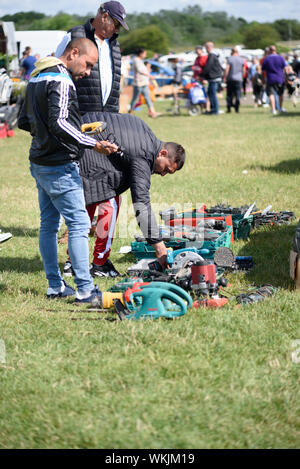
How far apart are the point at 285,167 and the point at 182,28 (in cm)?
12357

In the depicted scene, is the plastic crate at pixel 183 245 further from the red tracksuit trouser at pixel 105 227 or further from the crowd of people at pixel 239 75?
the crowd of people at pixel 239 75

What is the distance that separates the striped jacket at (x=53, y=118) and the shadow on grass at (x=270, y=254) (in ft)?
6.30

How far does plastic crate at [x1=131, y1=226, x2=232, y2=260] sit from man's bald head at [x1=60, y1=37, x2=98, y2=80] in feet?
5.85

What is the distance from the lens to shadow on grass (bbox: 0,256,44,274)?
231 inches

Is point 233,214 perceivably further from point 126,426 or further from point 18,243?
point 126,426

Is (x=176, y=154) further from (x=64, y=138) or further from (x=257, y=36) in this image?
(x=257, y=36)


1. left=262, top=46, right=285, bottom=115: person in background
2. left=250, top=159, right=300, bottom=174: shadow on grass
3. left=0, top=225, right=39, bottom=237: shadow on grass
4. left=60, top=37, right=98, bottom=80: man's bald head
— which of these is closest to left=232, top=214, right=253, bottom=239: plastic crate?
left=0, top=225, right=39, bottom=237: shadow on grass

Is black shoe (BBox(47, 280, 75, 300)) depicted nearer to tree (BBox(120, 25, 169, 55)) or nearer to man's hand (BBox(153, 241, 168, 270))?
man's hand (BBox(153, 241, 168, 270))

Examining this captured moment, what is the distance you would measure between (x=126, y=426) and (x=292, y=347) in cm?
130

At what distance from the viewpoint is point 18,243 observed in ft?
22.6

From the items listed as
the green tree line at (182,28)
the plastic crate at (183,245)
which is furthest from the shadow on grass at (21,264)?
the green tree line at (182,28)

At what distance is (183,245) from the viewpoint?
5551 mm

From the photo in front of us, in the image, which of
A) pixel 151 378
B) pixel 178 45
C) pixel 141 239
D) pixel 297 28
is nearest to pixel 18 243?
pixel 141 239

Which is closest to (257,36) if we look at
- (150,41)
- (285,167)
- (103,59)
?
(150,41)
